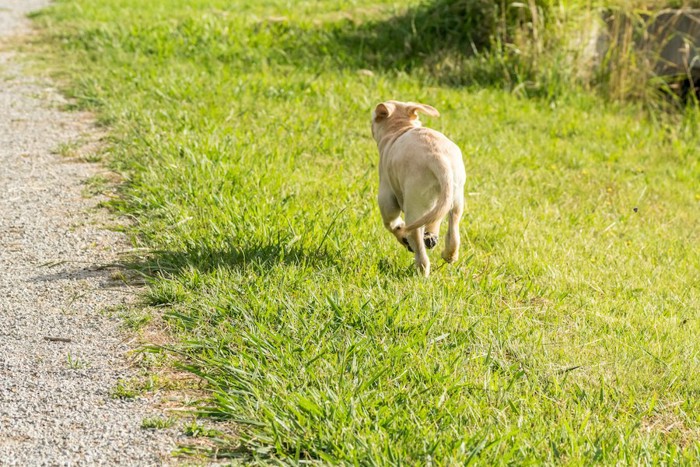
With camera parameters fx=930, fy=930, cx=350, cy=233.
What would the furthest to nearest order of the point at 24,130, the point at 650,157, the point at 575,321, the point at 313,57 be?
1. the point at 313,57
2. the point at 650,157
3. the point at 24,130
4. the point at 575,321

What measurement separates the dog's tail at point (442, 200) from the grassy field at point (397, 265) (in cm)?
41

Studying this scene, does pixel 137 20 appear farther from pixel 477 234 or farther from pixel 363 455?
pixel 363 455

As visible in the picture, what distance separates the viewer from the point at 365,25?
1135 centimetres

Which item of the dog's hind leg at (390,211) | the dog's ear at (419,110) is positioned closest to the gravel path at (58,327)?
the dog's hind leg at (390,211)

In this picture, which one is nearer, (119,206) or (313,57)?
(119,206)

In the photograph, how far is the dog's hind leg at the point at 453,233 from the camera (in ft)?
16.4

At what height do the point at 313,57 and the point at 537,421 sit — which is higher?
the point at 537,421

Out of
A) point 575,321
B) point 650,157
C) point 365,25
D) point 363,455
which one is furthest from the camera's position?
point 365,25

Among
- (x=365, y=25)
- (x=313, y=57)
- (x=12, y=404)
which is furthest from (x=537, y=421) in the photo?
(x=365, y=25)

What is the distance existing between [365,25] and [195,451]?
8.67 meters

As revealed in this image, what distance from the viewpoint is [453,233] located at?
5039 millimetres

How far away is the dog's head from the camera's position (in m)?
5.51

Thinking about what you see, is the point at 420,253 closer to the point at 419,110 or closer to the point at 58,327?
the point at 419,110

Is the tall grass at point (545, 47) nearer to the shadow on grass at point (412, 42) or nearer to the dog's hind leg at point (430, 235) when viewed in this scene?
the shadow on grass at point (412, 42)
